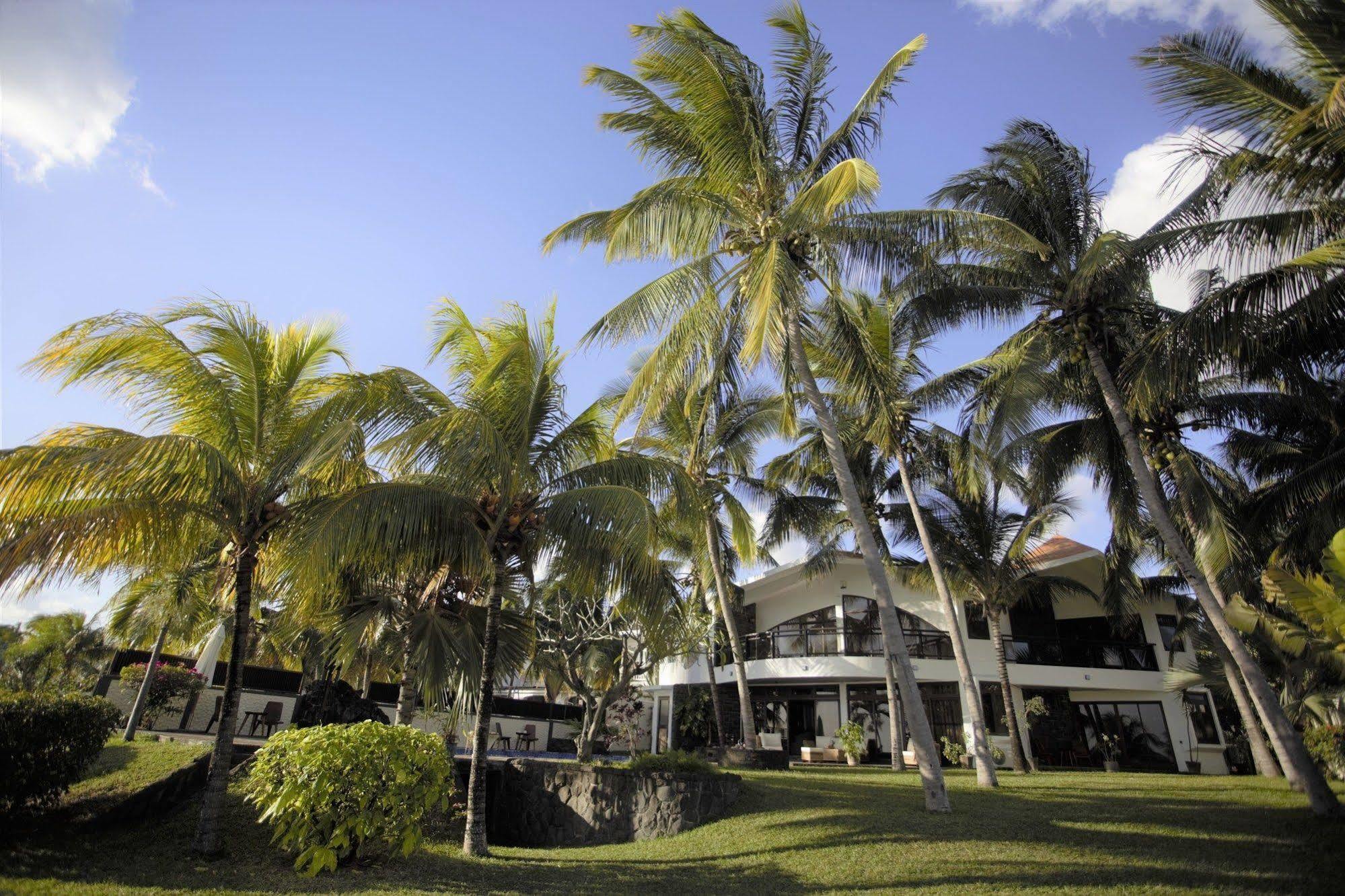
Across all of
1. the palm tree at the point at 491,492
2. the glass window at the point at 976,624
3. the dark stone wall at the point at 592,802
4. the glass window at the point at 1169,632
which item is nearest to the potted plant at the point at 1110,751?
the glass window at the point at 1169,632

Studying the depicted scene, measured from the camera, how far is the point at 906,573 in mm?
20719

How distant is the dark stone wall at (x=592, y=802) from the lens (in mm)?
9688

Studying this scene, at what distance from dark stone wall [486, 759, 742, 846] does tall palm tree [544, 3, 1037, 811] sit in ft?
10.4

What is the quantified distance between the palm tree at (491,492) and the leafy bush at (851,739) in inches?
511

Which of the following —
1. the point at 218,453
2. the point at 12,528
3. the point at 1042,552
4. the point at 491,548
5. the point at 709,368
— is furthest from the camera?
the point at 1042,552

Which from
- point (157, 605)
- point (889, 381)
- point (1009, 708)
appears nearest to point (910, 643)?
point (1009, 708)

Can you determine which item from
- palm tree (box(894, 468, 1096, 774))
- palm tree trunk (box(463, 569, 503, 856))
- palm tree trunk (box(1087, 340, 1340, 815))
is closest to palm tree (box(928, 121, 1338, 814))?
palm tree trunk (box(1087, 340, 1340, 815))

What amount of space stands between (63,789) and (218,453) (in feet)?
14.8

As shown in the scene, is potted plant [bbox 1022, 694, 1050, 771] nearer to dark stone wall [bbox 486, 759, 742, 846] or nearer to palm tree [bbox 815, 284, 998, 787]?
palm tree [bbox 815, 284, 998, 787]

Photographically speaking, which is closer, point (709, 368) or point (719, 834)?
point (719, 834)

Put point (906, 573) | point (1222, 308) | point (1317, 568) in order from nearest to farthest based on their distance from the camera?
point (1222, 308)
point (1317, 568)
point (906, 573)

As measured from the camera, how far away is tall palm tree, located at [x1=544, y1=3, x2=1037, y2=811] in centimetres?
961

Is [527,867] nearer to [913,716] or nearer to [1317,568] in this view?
[913,716]

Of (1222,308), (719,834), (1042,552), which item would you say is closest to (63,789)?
(719,834)
